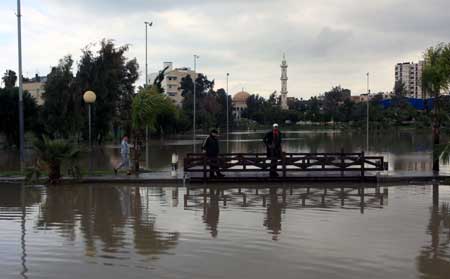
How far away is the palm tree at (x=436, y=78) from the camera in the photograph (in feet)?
60.4

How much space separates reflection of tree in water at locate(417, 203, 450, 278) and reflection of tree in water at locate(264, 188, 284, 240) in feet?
8.04

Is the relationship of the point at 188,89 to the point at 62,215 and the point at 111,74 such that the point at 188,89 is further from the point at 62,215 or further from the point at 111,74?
the point at 62,215

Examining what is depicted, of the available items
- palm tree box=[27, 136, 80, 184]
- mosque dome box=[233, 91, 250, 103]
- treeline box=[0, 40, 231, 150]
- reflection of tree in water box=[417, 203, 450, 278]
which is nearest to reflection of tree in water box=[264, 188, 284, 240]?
reflection of tree in water box=[417, 203, 450, 278]

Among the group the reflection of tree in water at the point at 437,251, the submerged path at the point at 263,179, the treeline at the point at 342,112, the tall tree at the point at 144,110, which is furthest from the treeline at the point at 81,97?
the treeline at the point at 342,112

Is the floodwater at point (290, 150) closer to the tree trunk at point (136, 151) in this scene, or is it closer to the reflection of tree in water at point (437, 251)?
the tree trunk at point (136, 151)

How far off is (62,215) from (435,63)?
46.3ft

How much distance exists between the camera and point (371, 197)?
1447 cm

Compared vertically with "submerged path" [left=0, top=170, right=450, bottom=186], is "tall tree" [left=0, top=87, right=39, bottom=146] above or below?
above

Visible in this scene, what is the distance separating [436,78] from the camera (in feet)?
63.4

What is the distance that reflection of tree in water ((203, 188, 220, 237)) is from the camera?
33.9 feet

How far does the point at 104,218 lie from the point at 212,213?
2.32 metres

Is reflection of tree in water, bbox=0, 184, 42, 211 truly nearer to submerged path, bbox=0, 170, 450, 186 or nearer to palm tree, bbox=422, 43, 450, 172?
submerged path, bbox=0, 170, 450, 186

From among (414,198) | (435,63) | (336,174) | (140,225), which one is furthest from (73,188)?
(435,63)

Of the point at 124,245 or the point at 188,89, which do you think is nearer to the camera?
the point at 124,245
